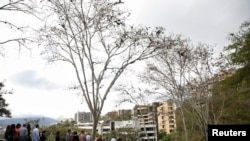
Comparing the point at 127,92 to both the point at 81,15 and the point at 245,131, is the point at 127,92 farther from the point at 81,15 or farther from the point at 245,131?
the point at 245,131

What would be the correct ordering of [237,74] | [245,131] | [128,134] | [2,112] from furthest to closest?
[128,134]
[2,112]
[237,74]
[245,131]

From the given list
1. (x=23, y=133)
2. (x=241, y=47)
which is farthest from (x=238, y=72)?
(x=23, y=133)

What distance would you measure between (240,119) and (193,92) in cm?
739

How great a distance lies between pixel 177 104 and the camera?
27875 millimetres

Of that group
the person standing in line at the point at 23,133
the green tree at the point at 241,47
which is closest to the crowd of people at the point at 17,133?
the person standing in line at the point at 23,133

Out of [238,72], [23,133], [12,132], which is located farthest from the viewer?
[238,72]

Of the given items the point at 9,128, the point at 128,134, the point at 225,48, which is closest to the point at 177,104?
the point at 225,48

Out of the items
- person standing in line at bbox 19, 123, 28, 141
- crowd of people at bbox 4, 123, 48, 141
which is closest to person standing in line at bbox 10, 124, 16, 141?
crowd of people at bbox 4, 123, 48, 141

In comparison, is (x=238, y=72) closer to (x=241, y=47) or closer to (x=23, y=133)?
(x=241, y=47)

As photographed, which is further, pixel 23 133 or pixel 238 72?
pixel 238 72

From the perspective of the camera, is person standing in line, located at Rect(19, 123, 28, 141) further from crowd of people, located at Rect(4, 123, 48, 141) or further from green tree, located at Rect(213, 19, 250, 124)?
green tree, located at Rect(213, 19, 250, 124)

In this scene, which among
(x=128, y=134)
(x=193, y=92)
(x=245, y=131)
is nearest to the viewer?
(x=245, y=131)

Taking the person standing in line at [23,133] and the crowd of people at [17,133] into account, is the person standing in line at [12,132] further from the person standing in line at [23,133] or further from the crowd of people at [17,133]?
the person standing in line at [23,133]

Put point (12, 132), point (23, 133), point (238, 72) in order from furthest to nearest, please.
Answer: point (238, 72), point (23, 133), point (12, 132)
